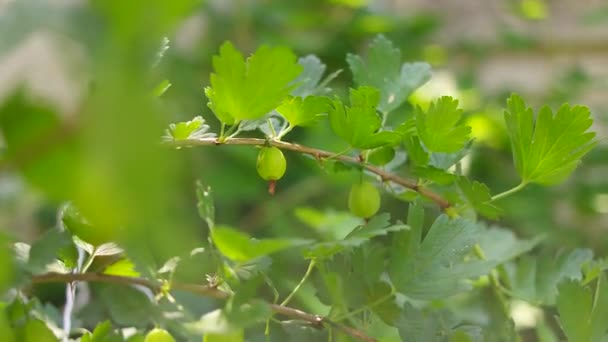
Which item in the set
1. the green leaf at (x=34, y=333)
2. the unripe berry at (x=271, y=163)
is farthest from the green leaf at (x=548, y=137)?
the green leaf at (x=34, y=333)

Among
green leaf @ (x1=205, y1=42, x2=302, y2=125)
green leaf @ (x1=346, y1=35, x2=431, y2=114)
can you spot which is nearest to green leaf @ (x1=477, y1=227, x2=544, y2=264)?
green leaf @ (x1=346, y1=35, x2=431, y2=114)

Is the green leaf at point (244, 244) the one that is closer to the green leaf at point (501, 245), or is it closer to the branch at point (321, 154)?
the branch at point (321, 154)

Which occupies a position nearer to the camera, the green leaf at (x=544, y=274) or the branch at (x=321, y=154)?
the branch at (x=321, y=154)

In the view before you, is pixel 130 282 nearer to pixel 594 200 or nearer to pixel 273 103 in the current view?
pixel 273 103

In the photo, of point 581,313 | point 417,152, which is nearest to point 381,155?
point 417,152

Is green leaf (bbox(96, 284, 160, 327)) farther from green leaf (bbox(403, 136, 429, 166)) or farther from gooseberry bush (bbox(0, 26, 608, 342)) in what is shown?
green leaf (bbox(403, 136, 429, 166))

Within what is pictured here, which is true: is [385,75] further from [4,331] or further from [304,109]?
[4,331]
